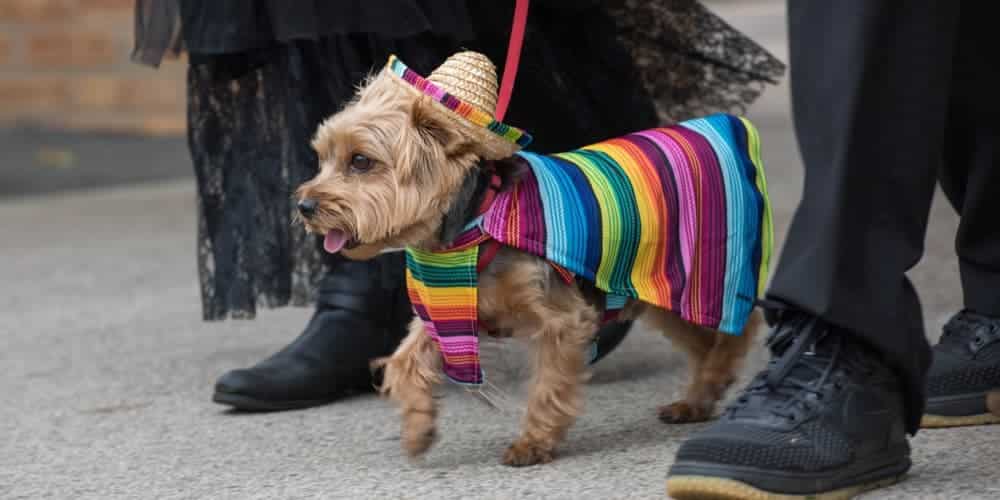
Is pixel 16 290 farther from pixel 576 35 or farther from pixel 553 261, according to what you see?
pixel 553 261

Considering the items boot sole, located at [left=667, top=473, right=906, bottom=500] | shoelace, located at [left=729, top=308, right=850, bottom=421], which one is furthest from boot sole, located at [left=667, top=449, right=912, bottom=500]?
shoelace, located at [left=729, top=308, right=850, bottom=421]

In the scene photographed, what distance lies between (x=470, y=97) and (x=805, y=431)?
2.70 feet

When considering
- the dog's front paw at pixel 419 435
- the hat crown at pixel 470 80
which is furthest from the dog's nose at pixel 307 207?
the dog's front paw at pixel 419 435

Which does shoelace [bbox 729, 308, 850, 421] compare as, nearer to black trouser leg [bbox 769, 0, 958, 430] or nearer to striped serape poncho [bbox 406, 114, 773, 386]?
black trouser leg [bbox 769, 0, 958, 430]

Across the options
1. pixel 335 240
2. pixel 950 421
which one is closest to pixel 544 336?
pixel 335 240

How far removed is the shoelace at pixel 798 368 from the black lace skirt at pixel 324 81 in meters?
1.18

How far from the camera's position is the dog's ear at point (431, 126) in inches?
106

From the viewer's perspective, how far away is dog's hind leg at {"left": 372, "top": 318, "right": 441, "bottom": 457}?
→ 9.32 feet

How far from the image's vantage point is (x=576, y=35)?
375 centimetres

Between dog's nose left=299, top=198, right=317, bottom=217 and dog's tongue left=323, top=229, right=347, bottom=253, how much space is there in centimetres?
6

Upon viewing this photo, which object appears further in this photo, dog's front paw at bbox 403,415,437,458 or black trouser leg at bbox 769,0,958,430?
dog's front paw at bbox 403,415,437,458

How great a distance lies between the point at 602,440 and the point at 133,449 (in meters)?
0.96

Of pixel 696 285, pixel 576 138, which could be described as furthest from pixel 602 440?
pixel 576 138

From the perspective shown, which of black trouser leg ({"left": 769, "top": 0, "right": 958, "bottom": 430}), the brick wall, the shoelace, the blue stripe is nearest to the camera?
black trouser leg ({"left": 769, "top": 0, "right": 958, "bottom": 430})
